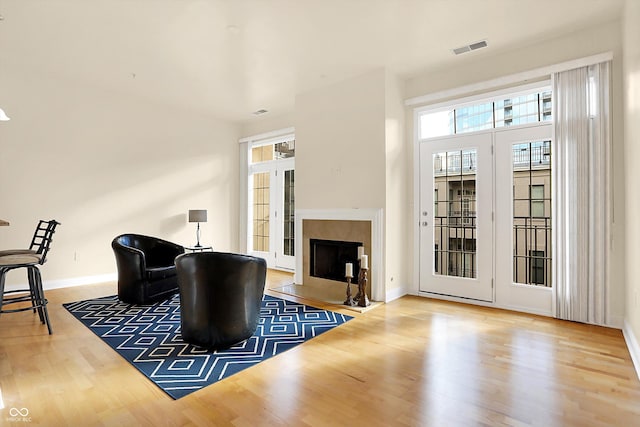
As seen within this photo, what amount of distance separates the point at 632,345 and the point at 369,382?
2191mm

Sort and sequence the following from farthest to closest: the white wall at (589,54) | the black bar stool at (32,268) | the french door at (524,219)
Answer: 1. the french door at (524,219)
2. the white wall at (589,54)
3. the black bar stool at (32,268)

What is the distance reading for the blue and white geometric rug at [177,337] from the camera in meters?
2.49

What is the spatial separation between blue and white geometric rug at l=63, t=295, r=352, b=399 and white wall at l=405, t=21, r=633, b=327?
8.77 ft

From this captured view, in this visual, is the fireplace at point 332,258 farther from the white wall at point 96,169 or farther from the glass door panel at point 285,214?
the white wall at point 96,169

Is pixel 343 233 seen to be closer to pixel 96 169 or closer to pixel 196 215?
pixel 196 215

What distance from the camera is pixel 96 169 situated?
548cm

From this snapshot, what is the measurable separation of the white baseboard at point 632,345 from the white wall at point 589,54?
0.28m

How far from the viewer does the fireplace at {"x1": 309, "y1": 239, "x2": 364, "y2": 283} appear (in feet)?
16.0

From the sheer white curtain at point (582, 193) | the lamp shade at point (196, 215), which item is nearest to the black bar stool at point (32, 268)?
the lamp shade at point (196, 215)

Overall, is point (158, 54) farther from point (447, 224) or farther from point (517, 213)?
point (517, 213)

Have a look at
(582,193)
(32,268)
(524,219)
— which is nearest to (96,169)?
(32,268)

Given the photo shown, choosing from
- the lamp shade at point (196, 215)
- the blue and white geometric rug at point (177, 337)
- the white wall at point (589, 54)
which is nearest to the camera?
the blue and white geometric rug at point (177, 337)

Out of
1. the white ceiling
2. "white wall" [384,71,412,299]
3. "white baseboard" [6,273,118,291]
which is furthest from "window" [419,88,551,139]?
"white baseboard" [6,273,118,291]

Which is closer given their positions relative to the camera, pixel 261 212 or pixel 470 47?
pixel 470 47
